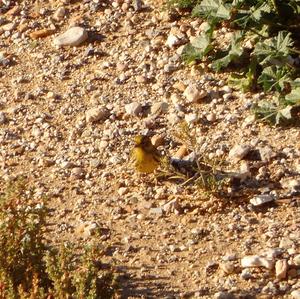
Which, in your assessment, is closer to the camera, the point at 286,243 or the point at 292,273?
the point at 292,273

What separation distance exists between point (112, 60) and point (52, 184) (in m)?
1.19

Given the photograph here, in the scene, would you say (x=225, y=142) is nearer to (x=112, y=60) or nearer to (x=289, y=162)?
(x=289, y=162)

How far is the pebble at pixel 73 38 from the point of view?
7.04m

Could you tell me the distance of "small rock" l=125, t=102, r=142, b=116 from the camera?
6410 mm

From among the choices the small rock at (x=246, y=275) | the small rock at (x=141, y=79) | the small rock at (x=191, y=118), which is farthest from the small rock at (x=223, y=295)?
the small rock at (x=141, y=79)

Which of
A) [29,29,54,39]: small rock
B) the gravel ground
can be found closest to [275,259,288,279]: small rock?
the gravel ground

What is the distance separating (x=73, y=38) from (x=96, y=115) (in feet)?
2.83

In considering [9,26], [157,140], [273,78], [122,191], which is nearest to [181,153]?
[157,140]

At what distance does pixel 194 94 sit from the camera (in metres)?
6.39

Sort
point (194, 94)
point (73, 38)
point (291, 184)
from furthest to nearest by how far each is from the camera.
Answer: point (73, 38) < point (194, 94) < point (291, 184)

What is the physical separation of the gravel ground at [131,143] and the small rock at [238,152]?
0.04 ft

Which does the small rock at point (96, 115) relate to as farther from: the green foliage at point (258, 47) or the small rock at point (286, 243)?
the small rock at point (286, 243)

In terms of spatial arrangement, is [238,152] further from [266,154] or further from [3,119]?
[3,119]

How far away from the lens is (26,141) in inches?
252
